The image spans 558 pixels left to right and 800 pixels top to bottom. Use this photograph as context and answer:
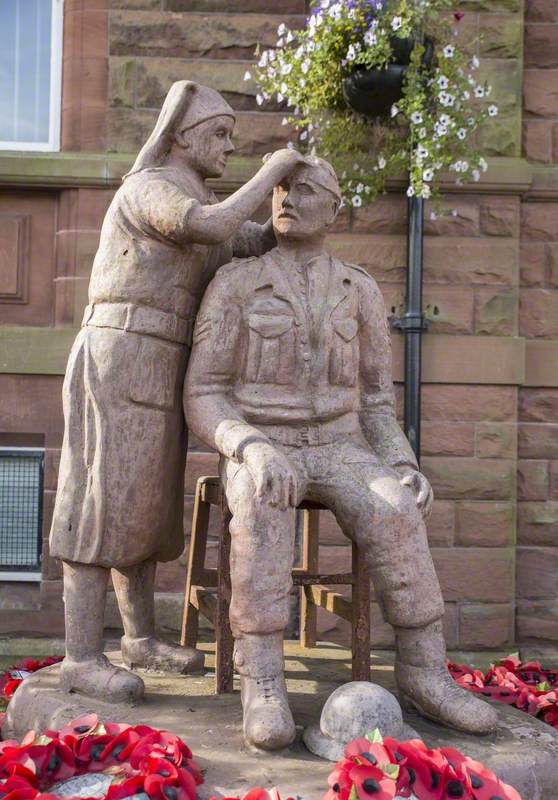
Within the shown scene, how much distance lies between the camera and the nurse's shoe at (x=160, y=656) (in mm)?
3688

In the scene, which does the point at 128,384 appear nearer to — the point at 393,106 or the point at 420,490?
the point at 420,490

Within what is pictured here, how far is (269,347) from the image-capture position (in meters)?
3.32

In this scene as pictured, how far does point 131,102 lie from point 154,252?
2346mm

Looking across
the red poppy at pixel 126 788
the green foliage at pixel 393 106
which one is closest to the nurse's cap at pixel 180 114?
the green foliage at pixel 393 106

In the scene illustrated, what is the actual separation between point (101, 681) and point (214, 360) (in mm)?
1053

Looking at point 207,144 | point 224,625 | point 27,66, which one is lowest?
point 224,625

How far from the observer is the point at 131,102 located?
5426 mm

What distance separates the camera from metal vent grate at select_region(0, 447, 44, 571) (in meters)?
5.61

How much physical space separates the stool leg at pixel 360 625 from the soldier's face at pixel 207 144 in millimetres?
1342

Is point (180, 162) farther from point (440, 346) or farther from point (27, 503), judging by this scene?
point (27, 503)

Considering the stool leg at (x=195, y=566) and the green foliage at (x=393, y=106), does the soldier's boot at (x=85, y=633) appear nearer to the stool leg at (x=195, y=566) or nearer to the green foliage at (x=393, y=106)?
the stool leg at (x=195, y=566)

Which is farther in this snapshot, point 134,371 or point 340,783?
point 134,371

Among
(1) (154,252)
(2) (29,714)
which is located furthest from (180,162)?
(2) (29,714)

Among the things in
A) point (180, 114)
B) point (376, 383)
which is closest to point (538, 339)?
point (376, 383)
